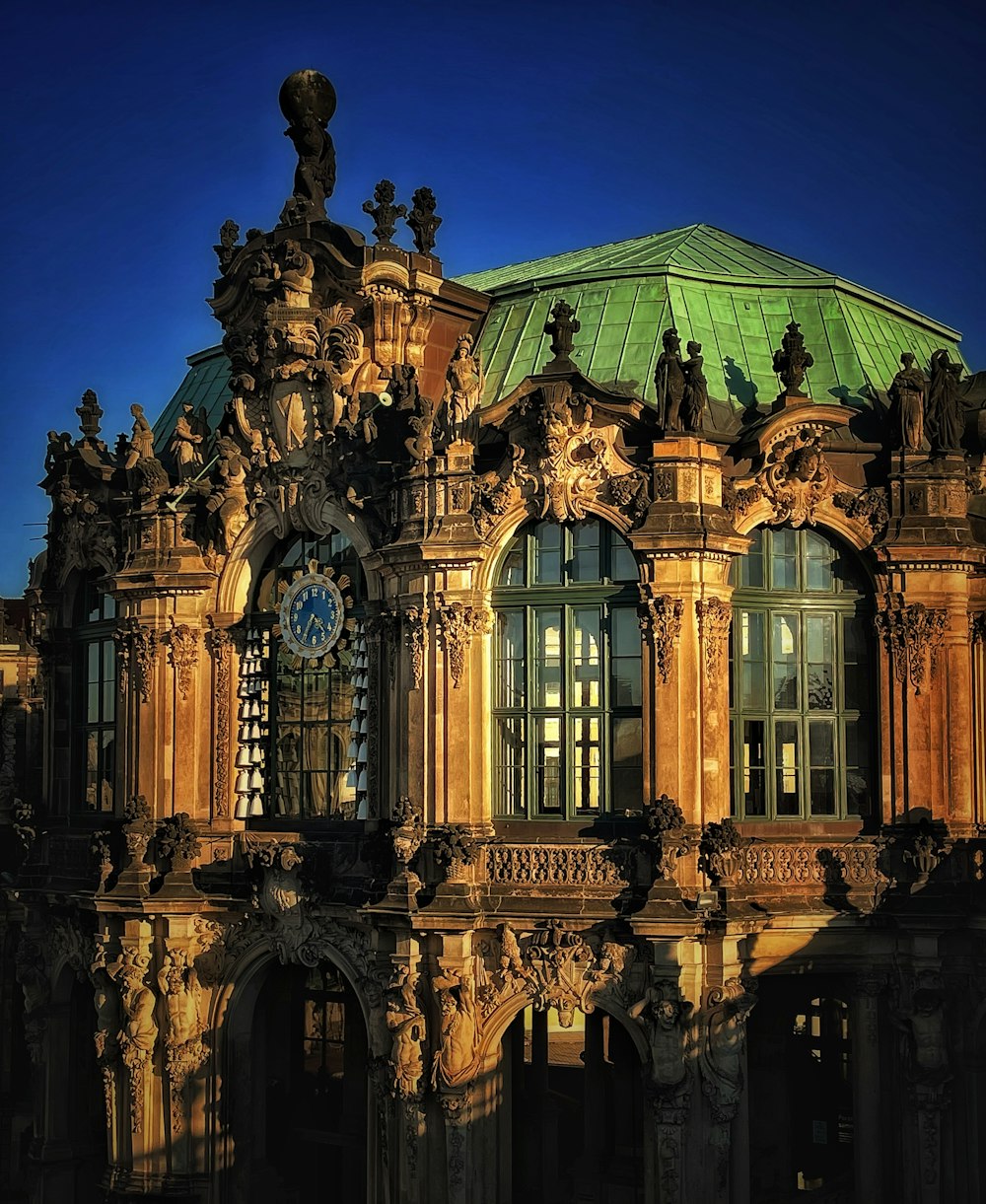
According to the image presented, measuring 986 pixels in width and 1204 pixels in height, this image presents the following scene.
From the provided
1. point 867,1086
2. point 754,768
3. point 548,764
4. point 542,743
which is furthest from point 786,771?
point 867,1086

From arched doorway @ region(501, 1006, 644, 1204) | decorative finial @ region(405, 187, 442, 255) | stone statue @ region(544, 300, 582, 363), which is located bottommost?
arched doorway @ region(501, 1006, 644, 1204)

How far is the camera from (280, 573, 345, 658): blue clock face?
1369 inches

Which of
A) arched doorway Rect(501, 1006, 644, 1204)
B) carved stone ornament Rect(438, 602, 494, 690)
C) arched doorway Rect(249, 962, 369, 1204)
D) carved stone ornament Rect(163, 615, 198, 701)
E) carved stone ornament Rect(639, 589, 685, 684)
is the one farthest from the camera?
carved stone ornament Rect(163, 615, 198, 701)

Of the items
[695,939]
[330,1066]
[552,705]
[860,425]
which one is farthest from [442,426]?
[330,1066]

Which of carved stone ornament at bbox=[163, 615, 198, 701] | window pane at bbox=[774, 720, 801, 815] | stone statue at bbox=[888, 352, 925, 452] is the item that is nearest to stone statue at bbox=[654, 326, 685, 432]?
stone statue at bbox=[888, 352, 925, 452]

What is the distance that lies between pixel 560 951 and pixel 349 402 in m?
10.4

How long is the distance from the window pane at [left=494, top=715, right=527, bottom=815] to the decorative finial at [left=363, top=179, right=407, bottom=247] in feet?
30.5

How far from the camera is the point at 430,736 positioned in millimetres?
32469

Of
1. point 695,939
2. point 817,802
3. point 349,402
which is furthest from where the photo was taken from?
point 349,402

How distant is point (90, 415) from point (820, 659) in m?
16.8

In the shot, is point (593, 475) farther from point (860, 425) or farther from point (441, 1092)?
point (441, 1092)

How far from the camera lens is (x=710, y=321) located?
3500 centimetres

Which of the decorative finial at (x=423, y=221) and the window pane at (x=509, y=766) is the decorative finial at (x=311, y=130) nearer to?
the decorative finial at (x=423, y=221)

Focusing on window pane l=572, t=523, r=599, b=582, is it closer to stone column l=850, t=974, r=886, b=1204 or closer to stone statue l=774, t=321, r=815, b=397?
stone statue l=774, t=321, r=815, b=397
